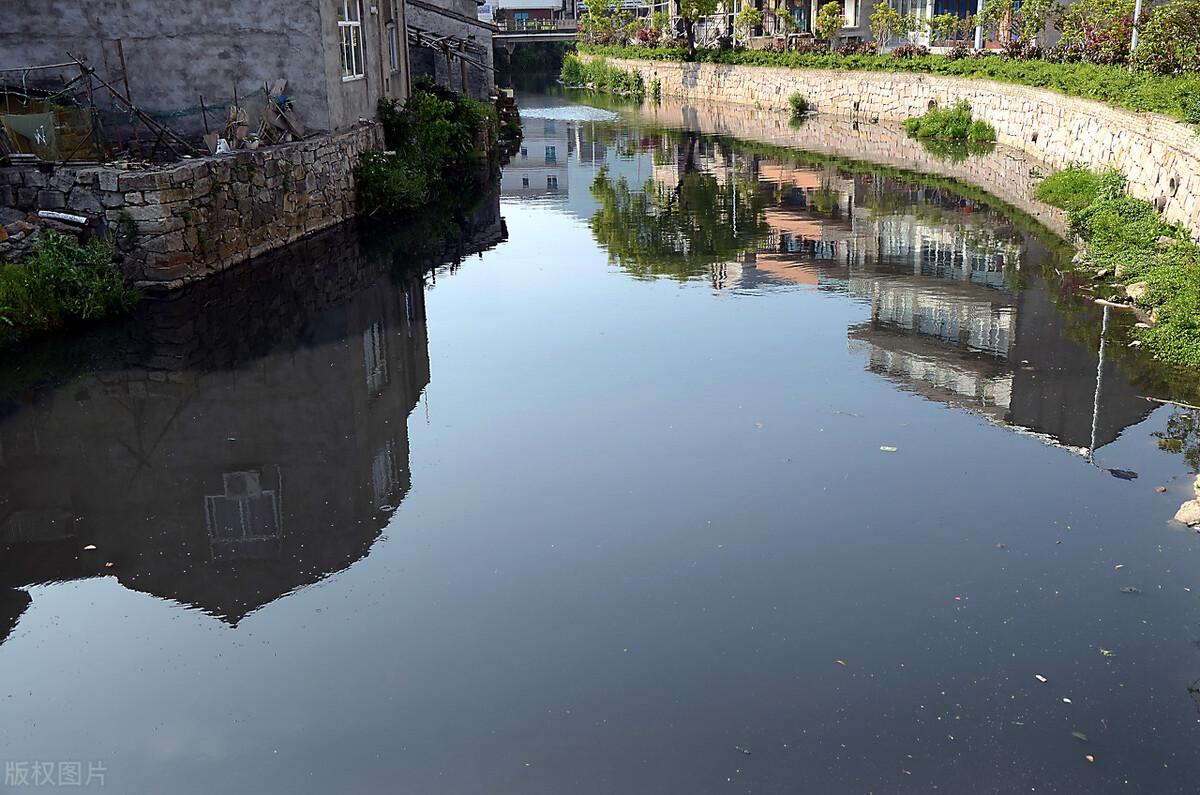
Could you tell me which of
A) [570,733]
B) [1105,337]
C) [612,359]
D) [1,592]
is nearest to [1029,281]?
[1105,337]

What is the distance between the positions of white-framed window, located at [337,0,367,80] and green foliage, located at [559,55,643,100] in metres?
38.5

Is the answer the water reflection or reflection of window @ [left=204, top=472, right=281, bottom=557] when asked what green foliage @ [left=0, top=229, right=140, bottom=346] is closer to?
the water reflection

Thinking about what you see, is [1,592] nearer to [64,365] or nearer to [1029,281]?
[64,365]

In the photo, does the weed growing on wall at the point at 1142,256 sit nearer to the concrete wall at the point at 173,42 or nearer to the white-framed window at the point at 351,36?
the concrete wall at the point at 173,42

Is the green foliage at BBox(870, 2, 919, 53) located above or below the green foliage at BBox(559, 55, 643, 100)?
above

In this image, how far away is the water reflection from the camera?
8.77 metres

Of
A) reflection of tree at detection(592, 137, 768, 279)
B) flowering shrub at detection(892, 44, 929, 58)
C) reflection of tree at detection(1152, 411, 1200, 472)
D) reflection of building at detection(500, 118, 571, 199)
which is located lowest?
reflection of tree at detection(1152, 411, 1200, 472)

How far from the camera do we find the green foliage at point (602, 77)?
63375 millimetres

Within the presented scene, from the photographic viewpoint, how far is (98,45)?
1977 centimetres

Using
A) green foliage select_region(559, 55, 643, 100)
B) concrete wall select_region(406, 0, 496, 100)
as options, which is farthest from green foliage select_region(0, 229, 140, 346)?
green foliage select_region(559, 55, 643, 100)

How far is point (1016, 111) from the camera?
32156 millimetres

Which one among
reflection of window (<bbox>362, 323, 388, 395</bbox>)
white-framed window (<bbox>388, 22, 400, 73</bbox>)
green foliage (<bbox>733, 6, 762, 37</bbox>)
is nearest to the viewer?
reflection of window (<bbox>362, 323, 388, 395</bbox>)

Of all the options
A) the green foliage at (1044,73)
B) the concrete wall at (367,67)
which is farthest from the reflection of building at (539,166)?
the green foliage at (1044,73)

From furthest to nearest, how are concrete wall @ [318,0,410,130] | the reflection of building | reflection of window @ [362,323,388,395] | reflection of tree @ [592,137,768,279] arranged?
1. the reflection of building
2. concrete wall @ [318,0,410,130]
3. reflection of tree @ [592,137,768,279]
4. reflection of window @ [362,323,388,395]
